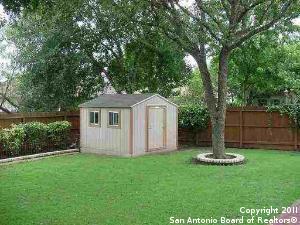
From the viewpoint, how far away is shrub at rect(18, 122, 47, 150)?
15.0 metres

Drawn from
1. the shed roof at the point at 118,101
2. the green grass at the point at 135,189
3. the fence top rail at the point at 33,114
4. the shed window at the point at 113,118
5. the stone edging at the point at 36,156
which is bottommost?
the green grass at the point at 135,189

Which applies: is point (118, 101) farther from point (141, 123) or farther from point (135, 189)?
point (135, 189)

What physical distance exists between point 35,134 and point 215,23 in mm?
7404

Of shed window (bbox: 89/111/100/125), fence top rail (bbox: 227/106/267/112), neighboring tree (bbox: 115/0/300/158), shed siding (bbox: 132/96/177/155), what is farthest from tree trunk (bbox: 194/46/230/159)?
shed window (bbox: 89/111/100/125)

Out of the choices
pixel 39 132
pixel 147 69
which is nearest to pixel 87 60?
pixel 147 69

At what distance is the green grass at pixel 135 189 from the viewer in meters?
6.95

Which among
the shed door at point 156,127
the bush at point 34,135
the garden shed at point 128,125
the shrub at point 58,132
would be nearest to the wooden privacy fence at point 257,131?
the garden shed at point 128,125

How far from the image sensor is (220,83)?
13.3 m

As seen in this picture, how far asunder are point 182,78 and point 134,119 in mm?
7960

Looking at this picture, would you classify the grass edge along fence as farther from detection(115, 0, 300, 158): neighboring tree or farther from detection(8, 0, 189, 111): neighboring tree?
detection(115, 0, 300, 158): neighboring tree

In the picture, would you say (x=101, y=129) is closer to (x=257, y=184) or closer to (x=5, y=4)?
(x=257, y=184)

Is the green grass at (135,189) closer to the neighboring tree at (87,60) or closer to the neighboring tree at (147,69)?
the neighboring tree at (87,60)

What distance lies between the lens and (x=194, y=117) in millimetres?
18000

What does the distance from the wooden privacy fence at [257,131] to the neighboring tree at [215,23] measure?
420 centimetres
